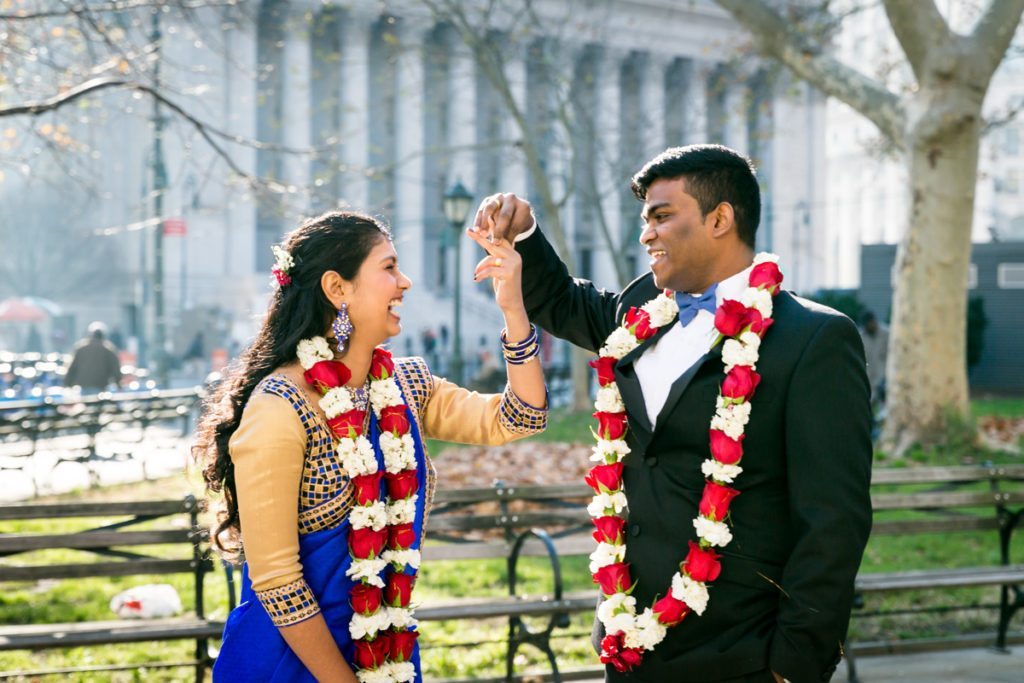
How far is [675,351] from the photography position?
334cm

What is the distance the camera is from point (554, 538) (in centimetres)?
712

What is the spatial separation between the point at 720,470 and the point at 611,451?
47cm

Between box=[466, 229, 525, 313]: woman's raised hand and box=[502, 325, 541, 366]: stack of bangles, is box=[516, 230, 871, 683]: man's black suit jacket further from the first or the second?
box=[466, 229, 525, 313]: woman's raised hand

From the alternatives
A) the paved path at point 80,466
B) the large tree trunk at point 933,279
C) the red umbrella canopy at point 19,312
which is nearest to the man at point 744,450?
the paved path at point 80,466

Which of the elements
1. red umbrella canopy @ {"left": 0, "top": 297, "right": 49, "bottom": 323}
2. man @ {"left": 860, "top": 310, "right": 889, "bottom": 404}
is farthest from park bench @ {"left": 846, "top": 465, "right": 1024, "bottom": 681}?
red umbrella canopy @ {"left": 0, "top": 297, "right": 49, "bottom": 323}

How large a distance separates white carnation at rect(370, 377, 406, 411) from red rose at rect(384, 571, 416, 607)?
0.49 m

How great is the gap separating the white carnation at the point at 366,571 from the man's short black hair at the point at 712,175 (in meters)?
1.37

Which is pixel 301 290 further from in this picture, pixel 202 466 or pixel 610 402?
pixel 610 402

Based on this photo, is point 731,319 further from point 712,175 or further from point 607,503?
point 607,503

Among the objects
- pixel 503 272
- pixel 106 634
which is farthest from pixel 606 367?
pixel 106 634

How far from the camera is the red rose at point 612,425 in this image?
3420mm

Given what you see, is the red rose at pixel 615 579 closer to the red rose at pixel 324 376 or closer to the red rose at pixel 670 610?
the red rose at pixel 670 610

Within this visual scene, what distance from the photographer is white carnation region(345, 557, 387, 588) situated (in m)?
3.17

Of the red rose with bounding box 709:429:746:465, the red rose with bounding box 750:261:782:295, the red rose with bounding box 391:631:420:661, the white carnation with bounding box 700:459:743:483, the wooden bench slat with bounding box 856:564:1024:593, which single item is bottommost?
the wooden bench slat with bounding box 856:564:1024:593
